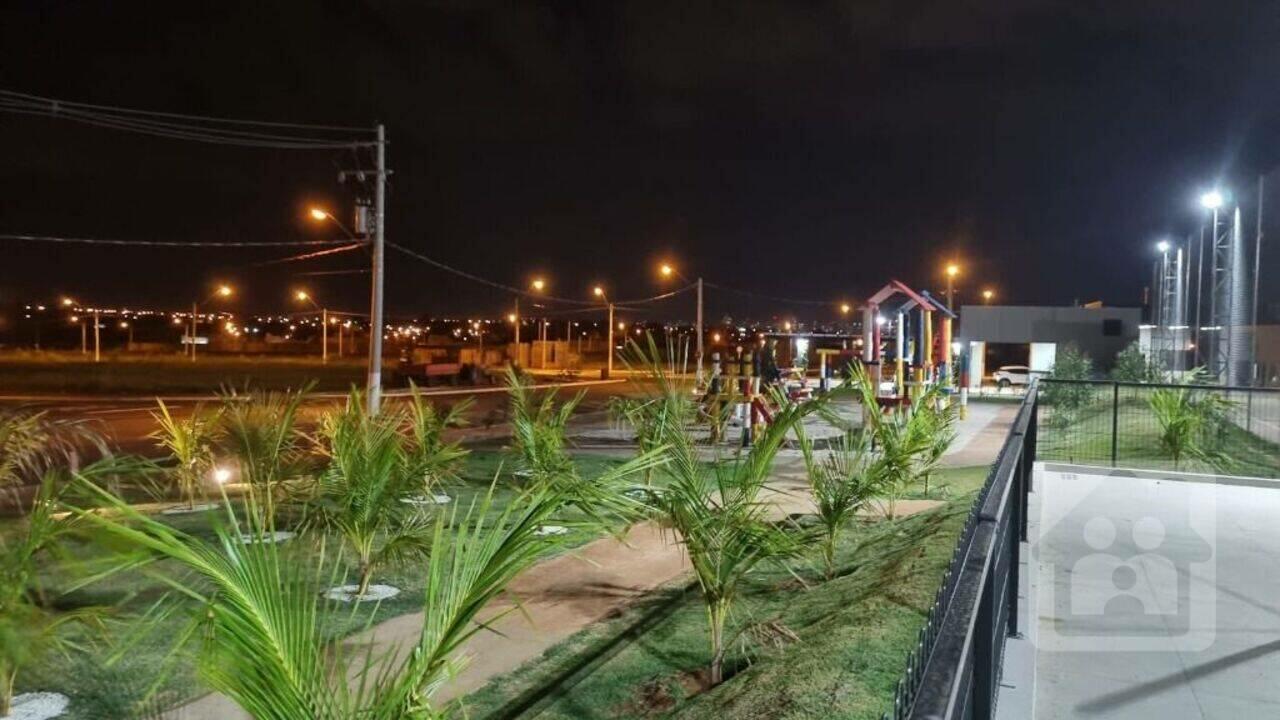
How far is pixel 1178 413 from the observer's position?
39.7 ft

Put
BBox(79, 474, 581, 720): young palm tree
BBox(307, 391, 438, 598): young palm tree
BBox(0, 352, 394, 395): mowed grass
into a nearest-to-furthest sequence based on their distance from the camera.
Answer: BBox(79, 474, 581, 720): young palm tree, BBox(307, 391, 438, 598): young palm tree, BBox(0, 352, 394, 395): mowed grass

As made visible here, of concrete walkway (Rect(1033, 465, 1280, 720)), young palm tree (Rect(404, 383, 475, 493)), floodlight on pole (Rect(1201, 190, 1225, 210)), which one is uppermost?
floodlight on pole (Rect(1201, 190, 1225, 210))

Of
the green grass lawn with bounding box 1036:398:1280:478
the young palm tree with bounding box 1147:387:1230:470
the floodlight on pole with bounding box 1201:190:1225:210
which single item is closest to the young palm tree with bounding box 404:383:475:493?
the green grass lawn with bounding box 1036:398:1280:478

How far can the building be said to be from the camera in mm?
39344

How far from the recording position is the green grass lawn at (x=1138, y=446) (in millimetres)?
11820

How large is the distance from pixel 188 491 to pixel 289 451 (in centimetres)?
241

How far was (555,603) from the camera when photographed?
772 centimetres

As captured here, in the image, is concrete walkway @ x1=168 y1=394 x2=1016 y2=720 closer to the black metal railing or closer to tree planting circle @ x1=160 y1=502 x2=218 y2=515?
the black metal railing

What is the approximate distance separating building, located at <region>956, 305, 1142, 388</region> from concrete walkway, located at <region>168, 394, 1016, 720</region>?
31594 mm

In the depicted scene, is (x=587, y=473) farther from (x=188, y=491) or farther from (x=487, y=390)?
(x=487, y=390)

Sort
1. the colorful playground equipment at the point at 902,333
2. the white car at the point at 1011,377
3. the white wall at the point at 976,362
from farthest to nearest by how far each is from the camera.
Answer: the white wall at the point at 976,362, the white car at the point at 1011,377, the colorful playground equipment at the point at 902,333

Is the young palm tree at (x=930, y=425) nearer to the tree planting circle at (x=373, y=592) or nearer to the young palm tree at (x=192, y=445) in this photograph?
the tree planting circle at (x=373, y=592)

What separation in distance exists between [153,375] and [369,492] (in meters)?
41.0

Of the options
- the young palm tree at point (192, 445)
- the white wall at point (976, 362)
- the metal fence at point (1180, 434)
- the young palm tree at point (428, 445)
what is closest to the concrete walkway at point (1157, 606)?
the metal fence at point (1180, 434)
